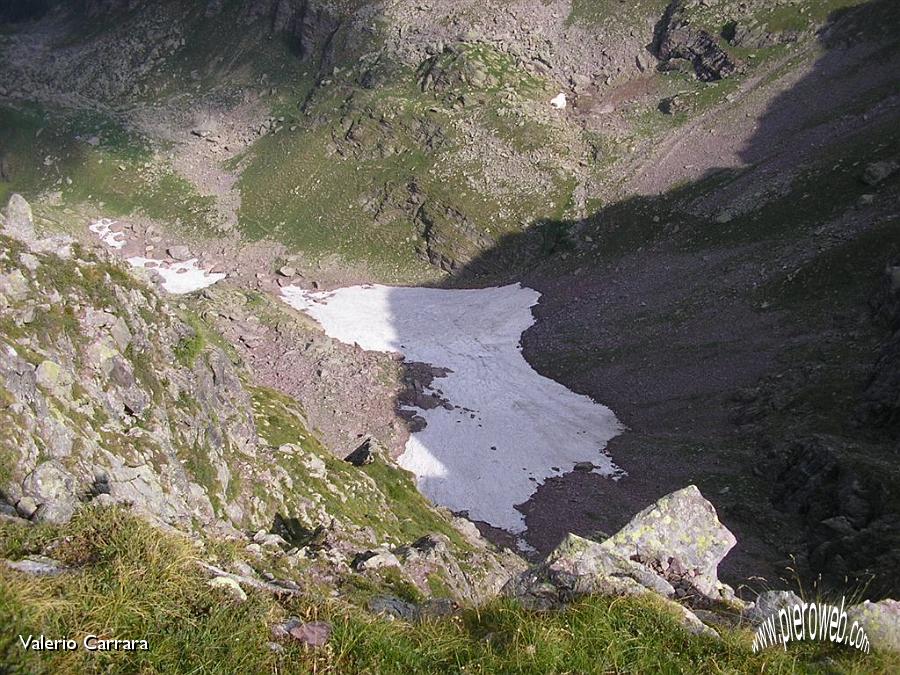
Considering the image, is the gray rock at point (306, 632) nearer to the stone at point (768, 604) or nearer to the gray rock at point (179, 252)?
the stone at point (768, 604)

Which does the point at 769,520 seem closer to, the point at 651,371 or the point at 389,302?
the point at 651,371

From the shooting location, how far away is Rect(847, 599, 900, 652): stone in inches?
281

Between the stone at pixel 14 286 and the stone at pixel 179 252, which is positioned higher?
the stone at pixel 14 286

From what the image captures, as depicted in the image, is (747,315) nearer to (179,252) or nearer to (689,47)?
(689,47)

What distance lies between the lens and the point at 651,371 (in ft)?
172

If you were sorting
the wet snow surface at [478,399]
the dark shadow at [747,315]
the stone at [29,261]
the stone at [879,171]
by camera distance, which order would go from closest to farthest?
1. the stone at [29,261]
2. the dark shadow at [747,315]
3. the wet snow surface at [478,399]
4. the stone at [879,171]

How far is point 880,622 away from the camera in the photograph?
721cm

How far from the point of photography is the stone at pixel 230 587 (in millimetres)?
6945

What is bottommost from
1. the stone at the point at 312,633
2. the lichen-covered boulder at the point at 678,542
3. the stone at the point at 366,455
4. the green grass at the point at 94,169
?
the stone at the point at 366,455

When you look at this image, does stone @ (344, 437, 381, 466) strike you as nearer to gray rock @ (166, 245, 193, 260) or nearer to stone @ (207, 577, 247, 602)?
stone @ (207, 577, 247, 602)

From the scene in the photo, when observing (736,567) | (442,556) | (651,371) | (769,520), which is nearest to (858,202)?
(651,371)

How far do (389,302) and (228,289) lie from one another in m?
18.2

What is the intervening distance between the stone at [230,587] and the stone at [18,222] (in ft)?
54.7

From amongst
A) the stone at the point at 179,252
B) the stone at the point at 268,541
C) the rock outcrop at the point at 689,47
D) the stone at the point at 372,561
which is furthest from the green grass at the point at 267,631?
the rock outcrop at the point at 689,47
